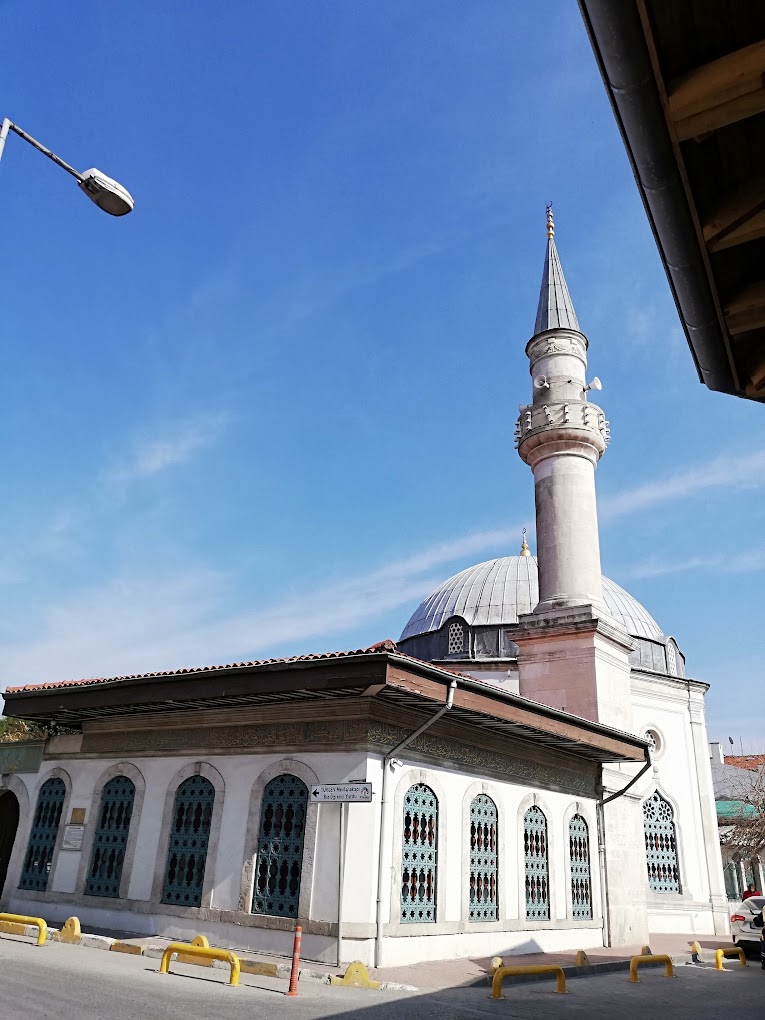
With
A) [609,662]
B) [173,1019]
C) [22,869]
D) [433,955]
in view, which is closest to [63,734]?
[22,869]

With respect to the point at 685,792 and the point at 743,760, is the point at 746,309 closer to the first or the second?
the point at 685,792

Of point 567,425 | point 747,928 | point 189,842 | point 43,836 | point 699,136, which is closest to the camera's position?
point 699,136

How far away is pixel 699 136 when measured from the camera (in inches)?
141

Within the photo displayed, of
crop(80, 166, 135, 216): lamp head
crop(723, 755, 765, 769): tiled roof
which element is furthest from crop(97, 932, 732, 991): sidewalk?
crop(723, 755, 765, 769): tiled roof

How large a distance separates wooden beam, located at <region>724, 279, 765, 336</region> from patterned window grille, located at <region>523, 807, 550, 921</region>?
942 cm

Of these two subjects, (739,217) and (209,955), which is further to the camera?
(209,955)

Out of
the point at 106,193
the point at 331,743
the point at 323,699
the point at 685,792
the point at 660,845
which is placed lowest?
the point at 660,845

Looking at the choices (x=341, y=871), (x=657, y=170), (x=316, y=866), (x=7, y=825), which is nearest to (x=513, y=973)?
(x=341, y=871)

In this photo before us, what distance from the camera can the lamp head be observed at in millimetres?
6574

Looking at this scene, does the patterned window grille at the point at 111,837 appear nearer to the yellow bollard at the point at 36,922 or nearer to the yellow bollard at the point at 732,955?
the yellow bollard at the point at 36,922

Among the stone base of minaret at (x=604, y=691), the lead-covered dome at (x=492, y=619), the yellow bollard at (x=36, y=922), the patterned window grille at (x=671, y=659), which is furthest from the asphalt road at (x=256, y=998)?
the patterned window grille at (x=671, y=659)

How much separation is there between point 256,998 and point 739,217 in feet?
23.2

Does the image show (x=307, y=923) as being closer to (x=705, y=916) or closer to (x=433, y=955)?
(x=433, y=955)

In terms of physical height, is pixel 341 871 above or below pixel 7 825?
below
